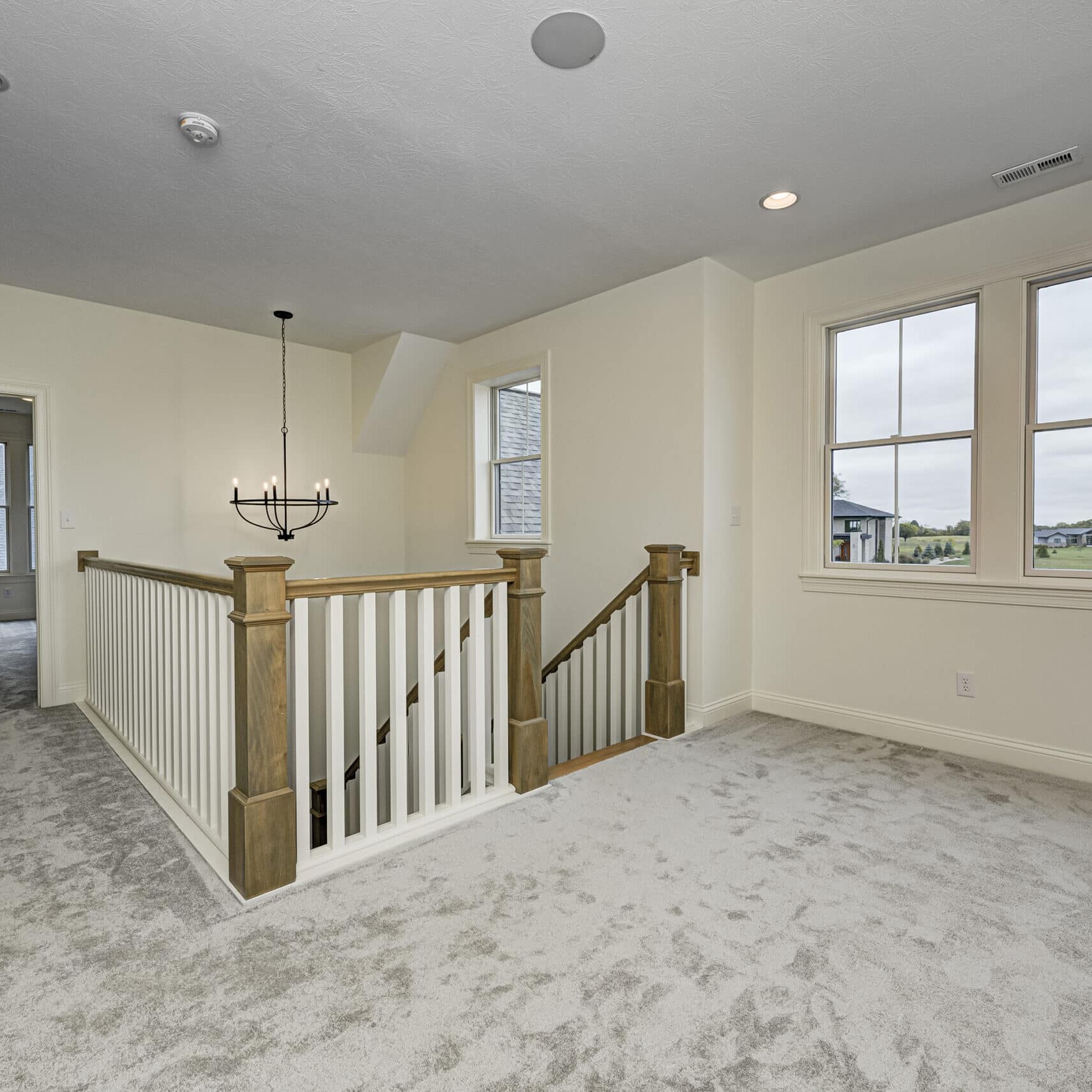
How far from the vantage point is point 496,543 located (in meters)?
4.95

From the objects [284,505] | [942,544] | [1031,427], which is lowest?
[942,544]

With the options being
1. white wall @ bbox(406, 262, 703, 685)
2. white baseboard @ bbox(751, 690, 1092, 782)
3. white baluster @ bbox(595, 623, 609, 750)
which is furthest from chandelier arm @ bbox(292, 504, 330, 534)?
white baseboard @ bbox(751, 690, 1092, 782)

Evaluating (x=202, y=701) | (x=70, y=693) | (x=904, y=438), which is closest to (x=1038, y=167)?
(x=904, y=438)

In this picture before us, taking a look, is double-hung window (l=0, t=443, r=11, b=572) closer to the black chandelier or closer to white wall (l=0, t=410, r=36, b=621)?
white wall (l=0, t=410, r=36, b=621)

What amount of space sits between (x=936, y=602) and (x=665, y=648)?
51.7 inches

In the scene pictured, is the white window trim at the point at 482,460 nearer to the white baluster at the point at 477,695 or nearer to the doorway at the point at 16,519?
the white baluster at the point at 477,695

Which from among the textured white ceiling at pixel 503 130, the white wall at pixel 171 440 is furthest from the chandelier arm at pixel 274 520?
the textured white ceiling at pixel 503 130

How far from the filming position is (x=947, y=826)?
238cm

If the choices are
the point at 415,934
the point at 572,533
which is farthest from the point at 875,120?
the point at 415,934

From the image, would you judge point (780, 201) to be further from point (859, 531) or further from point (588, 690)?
point (588, 690)

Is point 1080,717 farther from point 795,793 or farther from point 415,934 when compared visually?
point 415,934

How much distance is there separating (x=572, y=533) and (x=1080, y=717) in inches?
106

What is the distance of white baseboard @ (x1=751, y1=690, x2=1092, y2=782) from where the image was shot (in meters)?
2.88

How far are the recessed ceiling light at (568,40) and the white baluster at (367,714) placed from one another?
1733 mm
